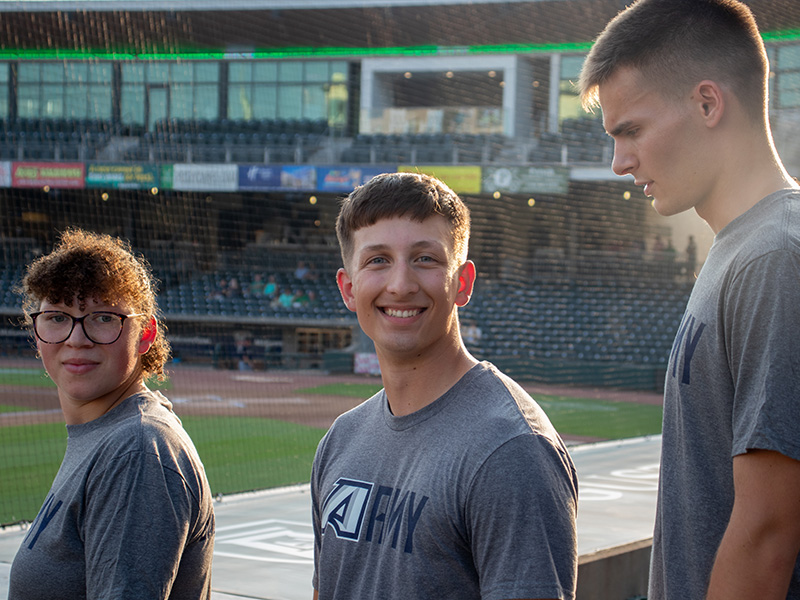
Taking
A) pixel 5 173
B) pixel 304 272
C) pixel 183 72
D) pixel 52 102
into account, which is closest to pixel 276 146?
pixel 304 272

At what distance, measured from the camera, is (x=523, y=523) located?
1.37 meters

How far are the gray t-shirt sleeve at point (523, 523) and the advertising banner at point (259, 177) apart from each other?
2187cm

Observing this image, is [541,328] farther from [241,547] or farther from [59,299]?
[59,299]

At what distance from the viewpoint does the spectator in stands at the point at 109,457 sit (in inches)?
67.1

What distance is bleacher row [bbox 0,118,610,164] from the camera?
21.8 meters

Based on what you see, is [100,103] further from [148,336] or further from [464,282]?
[464,282]

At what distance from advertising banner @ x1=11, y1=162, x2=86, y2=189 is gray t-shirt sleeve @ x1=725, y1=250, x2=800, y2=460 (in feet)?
72.5

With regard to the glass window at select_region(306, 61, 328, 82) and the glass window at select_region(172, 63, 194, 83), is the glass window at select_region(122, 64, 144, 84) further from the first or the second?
the glass window at select_region(306, 61, 328, 82)

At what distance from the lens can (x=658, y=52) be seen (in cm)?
153

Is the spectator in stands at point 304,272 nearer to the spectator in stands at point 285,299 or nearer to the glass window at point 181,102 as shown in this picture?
the spectator in stands at point 285,299

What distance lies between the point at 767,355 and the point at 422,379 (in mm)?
643

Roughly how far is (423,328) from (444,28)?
77.5 ft

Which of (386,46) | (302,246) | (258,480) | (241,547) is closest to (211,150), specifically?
(302,246)

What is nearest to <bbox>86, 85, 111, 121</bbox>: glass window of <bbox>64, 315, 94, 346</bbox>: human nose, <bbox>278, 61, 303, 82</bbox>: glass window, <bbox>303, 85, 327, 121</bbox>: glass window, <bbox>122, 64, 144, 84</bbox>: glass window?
<bbox>122, 64, 144, 84</bbox>: glass window
